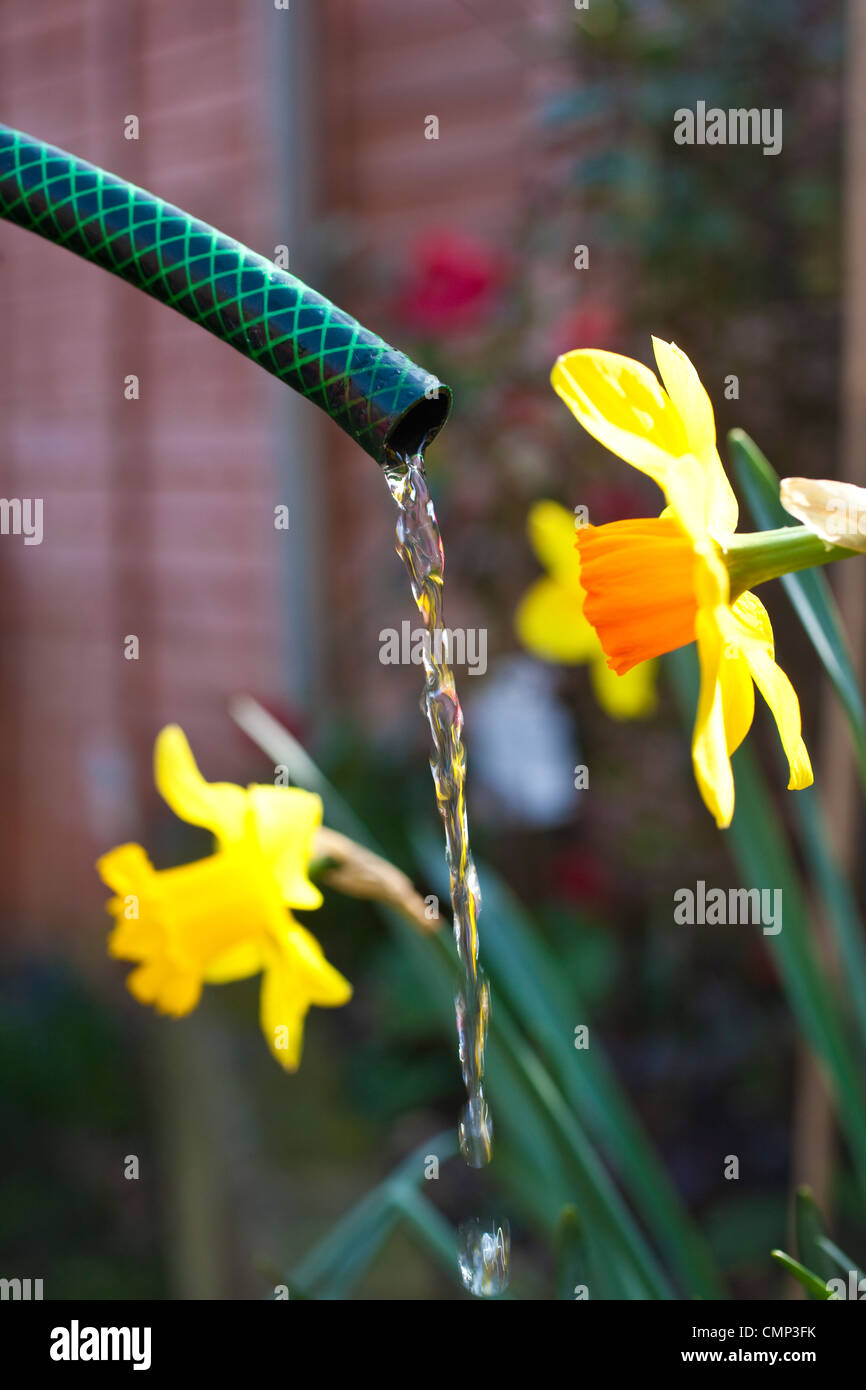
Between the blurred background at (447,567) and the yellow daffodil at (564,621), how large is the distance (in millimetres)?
328

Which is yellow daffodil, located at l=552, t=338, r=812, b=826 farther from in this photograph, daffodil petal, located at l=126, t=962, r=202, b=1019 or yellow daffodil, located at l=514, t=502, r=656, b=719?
yellow daffodil, located at l=514, t=502, r=656, b=719

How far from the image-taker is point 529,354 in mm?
2021

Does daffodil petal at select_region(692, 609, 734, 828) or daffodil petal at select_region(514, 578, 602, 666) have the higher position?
daffodil petal at select_region(514, 578, 602, 666)

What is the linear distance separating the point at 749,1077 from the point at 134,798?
5.30 ft

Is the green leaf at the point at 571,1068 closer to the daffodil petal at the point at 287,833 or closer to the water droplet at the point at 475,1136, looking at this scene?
the daffodil petal at the point at 287,833

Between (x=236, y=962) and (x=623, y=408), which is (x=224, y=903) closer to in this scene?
(x=236, y=962)

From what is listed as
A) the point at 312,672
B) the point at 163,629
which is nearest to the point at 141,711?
the point at 163,629

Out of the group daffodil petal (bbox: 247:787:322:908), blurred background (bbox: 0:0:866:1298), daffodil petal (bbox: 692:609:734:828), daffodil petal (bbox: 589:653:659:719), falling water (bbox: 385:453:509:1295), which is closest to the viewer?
daffodil petal (bbox: 692:609:734:828)

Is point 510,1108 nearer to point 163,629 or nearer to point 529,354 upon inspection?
point 529,354

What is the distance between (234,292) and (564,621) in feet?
2.84

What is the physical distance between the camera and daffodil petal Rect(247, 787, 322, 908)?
651 mm

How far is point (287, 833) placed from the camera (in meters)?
0.66

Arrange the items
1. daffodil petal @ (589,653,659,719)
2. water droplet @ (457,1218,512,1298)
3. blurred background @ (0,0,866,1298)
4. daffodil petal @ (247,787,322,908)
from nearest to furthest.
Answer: water droplet @ (457,1218,512,1298)
daffodil petal @ (247,787,322,908)
daffodil petal @ (589,653,659,719)
blurred background @ (0,0,866,1298)

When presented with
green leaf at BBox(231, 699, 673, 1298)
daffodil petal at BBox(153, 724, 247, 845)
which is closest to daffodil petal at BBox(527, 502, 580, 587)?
green leaf at BBox(231, 699, 673, 1298)
